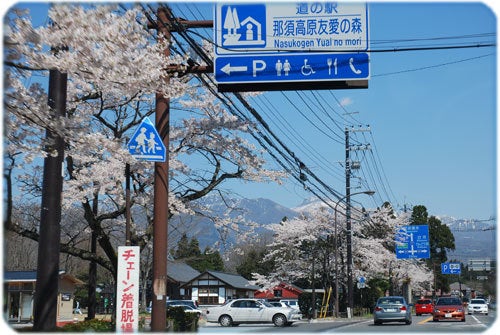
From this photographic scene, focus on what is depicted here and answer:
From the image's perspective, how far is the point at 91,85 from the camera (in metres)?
18.7

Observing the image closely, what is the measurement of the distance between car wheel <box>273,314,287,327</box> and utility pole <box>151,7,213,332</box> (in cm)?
1795

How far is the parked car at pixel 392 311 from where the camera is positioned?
28469 millimetres

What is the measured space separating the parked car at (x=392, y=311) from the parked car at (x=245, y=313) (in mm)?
4912

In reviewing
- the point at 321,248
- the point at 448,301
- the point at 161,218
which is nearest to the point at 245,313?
the point at 448,301

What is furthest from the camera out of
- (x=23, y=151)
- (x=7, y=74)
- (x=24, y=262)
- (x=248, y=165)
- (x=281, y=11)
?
(x=24, y=262)

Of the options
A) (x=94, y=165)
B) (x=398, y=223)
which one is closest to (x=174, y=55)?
(x=94, y=165)

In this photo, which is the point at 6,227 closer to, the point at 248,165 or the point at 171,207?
the point at 171,207

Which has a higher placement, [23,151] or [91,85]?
[91,85]

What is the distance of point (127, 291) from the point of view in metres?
11.5

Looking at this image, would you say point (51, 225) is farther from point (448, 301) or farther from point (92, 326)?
point (448, 301)

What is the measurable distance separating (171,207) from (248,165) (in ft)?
10.1

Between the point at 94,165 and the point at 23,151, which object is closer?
the point at 23,151

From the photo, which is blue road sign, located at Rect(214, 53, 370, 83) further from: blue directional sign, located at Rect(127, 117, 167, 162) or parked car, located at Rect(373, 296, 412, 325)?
parked car, located at Rect(373, 296, 412, 325)

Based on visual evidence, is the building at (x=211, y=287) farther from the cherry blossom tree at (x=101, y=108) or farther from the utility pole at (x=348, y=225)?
the cherry blossom tree at (x=101, y=108)
